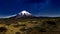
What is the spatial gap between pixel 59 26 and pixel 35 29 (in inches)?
19.1

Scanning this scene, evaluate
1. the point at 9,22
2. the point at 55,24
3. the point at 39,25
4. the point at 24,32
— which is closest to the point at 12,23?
the point at 9,22

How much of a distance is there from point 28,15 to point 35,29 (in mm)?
388

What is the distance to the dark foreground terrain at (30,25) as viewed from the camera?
10.4ft

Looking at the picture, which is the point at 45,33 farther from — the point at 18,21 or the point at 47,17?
the point at 18,21

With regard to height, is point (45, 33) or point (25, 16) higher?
point (25, 16)

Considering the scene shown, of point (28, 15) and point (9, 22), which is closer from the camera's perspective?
point (28, 15)

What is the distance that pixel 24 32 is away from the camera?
320 cm

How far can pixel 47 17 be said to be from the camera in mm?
3107

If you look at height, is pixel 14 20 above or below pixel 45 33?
above

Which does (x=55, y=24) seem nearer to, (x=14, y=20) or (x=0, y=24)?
(x=14, y=20)

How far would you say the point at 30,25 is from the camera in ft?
10.7

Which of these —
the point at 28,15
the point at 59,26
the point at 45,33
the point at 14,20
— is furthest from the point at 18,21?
the point at 59,26

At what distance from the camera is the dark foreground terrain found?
317cm

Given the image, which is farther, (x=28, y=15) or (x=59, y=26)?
(x=59, y=26)
